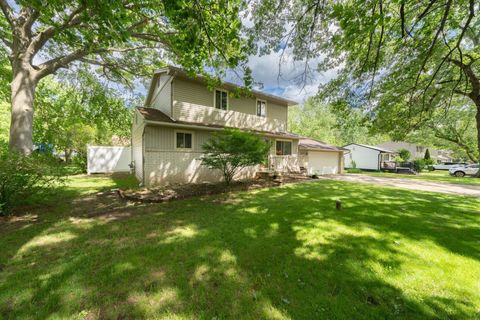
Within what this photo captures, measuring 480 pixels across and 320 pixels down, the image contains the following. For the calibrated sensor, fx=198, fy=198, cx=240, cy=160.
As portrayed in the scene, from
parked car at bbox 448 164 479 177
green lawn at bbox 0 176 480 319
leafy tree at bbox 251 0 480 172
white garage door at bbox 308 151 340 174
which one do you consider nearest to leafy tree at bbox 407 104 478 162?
parked car at bbox 448 164 479 177

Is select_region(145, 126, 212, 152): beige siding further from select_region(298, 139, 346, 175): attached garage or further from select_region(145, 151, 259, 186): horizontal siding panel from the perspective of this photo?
select_region(298, 139, 346, 175): attached garage

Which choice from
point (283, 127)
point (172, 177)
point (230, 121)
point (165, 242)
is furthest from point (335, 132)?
point (165, 242)

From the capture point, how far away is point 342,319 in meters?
2.20

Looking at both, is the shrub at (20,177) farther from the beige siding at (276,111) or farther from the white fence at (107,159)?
the beige siding at (276,111)

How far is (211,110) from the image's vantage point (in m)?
11.7

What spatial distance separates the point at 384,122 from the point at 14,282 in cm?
1147

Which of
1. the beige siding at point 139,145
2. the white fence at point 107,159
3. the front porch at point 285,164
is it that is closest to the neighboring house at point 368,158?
the front porch at point 285,164

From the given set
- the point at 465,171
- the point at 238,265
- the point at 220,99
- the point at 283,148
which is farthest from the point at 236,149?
the point at 465,171

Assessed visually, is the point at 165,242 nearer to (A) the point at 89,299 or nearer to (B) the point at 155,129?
(A) the point at 89,299

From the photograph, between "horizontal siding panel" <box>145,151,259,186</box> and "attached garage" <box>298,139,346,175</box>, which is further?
"attached garage" <box>298,139,346,175</box>

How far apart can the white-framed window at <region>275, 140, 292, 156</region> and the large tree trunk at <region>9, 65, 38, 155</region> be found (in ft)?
43.2

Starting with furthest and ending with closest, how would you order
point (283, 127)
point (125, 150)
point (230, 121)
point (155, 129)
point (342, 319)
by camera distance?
point (125, 150)
point (283, 127)
point (230, 121)
point (155, 129)
point (342, 319)

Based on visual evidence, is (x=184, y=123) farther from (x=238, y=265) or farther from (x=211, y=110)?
(x=238, y=265)

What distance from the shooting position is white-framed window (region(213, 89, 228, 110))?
1185cm
